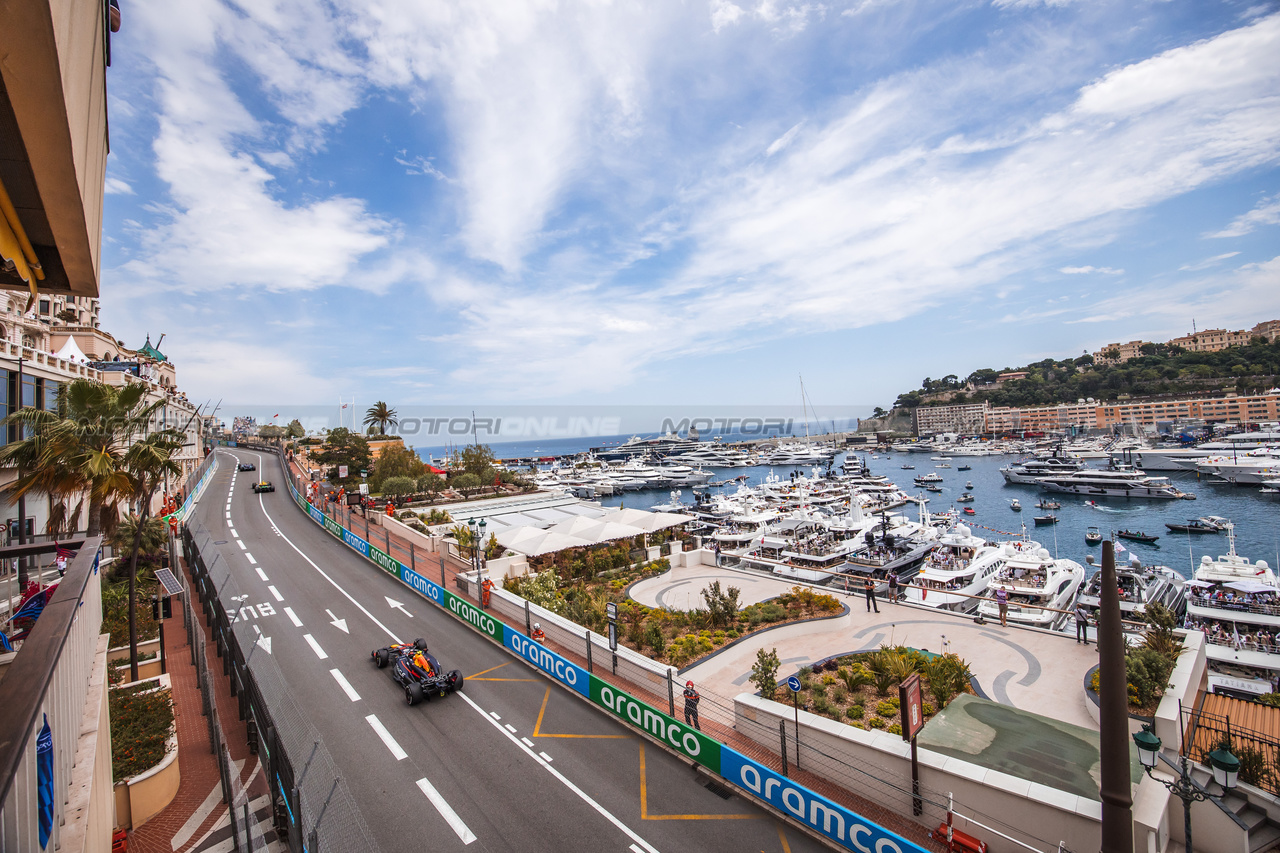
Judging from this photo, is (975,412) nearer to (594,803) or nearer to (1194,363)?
(1194,363)

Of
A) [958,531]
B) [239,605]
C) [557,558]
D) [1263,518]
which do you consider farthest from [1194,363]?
[239,605]

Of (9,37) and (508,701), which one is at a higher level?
(9,37)

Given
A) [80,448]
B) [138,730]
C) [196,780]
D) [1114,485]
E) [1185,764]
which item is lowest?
[1114,485]

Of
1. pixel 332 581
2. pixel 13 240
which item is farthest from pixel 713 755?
pixel 332 581

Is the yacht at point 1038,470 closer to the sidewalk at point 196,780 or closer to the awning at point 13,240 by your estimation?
the sidewalk at point 196,780

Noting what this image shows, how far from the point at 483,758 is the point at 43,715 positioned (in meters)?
9.19

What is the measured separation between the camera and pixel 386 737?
37.9 feet

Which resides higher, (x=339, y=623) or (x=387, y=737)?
(x=339, y=623)

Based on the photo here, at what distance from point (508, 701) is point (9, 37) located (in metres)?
14.0

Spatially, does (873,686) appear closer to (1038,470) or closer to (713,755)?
(713,755)

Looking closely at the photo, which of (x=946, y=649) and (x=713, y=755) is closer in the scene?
(x=713, y=755)

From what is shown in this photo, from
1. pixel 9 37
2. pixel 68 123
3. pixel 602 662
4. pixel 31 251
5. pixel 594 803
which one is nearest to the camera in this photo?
pixel 9 37

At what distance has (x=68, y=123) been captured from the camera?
252cm

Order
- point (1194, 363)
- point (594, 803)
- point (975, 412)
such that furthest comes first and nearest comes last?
point (975, 412)
point (1194, 363)
point (594, 803)
